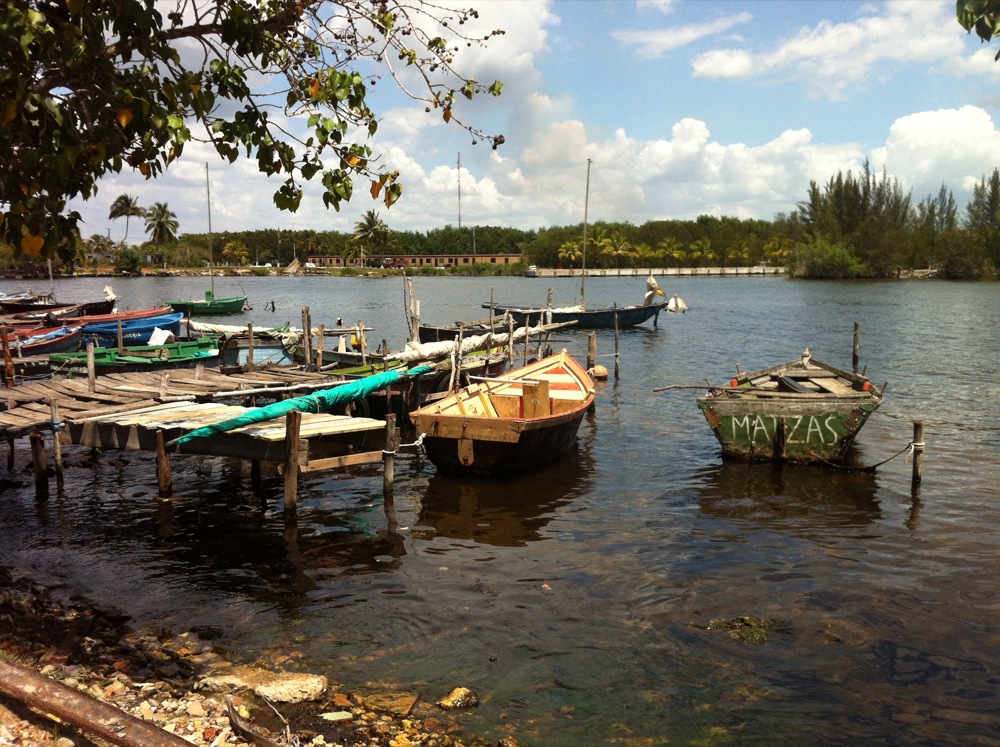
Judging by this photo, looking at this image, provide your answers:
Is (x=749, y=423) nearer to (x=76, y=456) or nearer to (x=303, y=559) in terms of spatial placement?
(x=303, y=559)

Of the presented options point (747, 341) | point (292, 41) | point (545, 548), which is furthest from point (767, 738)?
point (747, 341)

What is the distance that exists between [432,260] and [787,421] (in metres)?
164

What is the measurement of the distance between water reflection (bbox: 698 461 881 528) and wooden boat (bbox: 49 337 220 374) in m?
16.6

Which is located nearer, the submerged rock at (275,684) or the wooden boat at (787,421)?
the submerged rock at (275,684)

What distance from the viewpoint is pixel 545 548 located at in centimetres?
1196

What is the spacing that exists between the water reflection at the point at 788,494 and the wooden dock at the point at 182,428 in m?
6.27

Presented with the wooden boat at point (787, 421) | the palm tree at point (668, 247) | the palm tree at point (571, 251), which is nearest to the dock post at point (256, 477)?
the wooden boat at point (787, 421)

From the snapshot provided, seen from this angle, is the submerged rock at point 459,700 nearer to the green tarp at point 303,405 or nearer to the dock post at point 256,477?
the green tarp at point 303,405

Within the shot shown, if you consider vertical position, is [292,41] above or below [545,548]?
Answer: above

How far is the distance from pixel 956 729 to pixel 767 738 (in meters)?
1.82

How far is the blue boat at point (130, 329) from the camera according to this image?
31047 mm

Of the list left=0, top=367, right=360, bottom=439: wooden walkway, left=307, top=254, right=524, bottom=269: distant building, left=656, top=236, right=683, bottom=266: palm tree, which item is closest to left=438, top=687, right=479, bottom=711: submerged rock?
left=0, top=367, right=360, bottom=439: wooden walkway

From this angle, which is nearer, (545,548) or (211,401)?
(545,548)

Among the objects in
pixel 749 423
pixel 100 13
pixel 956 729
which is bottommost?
pixel 956 729
